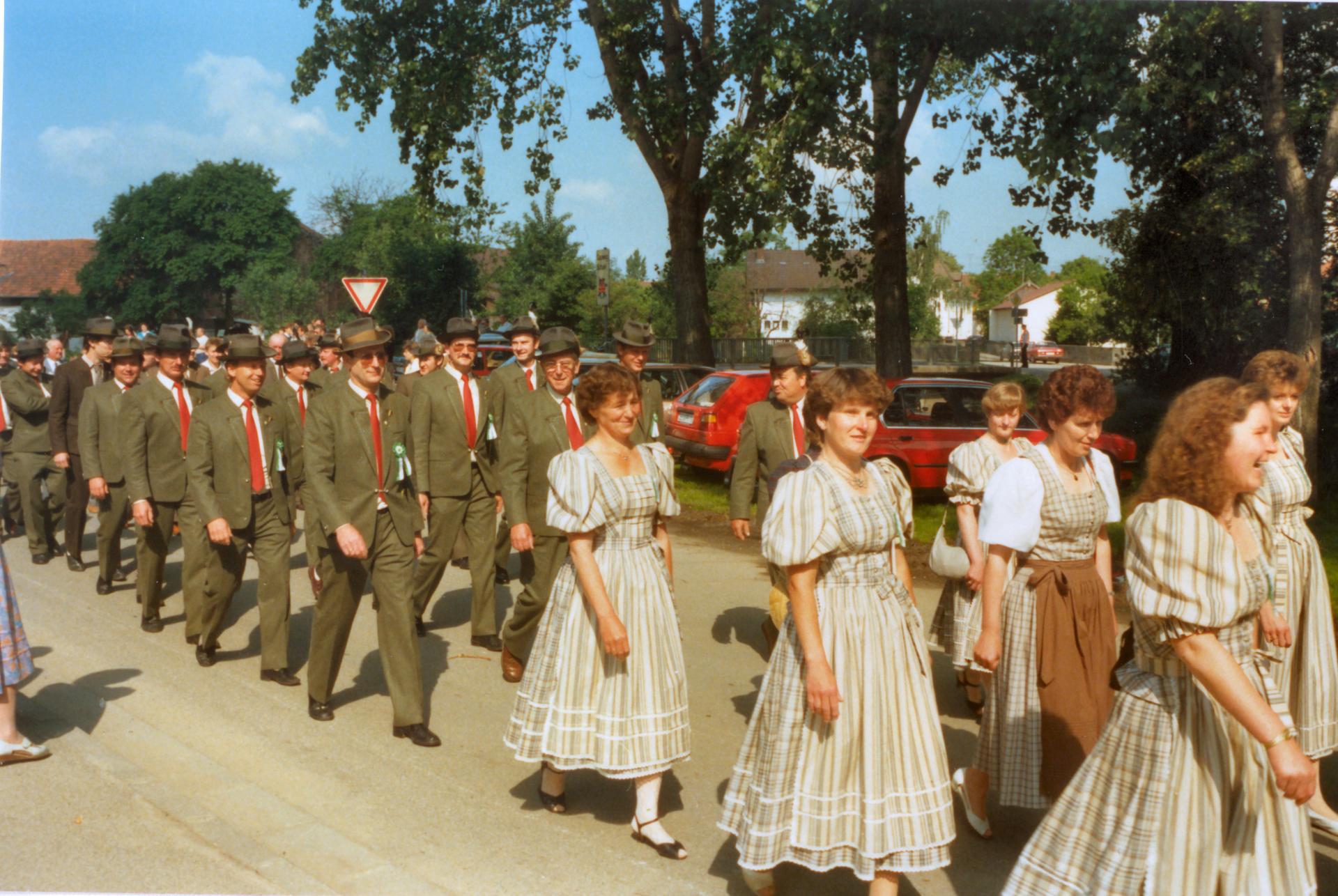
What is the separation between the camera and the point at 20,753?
19.8ft

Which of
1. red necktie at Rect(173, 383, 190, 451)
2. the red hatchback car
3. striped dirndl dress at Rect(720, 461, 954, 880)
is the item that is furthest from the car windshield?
striped dirndl dress at Rect(720, 461, 954, 880)

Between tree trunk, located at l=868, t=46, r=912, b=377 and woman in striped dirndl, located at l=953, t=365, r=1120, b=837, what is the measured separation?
1225 cm

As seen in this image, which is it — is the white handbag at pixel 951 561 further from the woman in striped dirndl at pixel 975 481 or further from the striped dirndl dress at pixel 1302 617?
the striped dirndl dress at pixel 1302 617

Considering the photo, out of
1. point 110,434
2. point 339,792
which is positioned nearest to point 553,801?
point 339,792

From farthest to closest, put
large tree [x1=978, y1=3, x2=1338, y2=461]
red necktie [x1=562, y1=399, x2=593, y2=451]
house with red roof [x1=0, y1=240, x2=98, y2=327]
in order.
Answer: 1. house with red roof [x1=0, y1=240, x2=98, y2=327]
2. large tree [x1=978, y1=3, x2=1338, y2=461]
3. red necktie [x1=562, y1=399, x2=593, y2=451]

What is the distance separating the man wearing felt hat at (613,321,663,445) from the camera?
7.69 metres

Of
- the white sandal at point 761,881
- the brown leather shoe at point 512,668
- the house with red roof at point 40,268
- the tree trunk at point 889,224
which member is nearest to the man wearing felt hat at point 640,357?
the brown leather shoe at point 512,668

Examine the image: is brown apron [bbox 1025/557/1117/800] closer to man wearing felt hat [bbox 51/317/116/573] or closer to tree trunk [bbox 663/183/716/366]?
man wearing felt hat [bbox 51/317/116/573]

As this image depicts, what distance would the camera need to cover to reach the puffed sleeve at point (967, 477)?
6.37m

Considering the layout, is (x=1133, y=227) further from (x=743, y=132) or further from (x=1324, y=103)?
(x=743, y=132)

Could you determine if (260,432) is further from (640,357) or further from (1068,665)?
(1068,665)

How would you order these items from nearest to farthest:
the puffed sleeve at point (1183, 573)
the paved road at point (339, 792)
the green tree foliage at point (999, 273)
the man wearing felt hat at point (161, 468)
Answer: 1. the puffed sleeve at point (1183, 573)
2. the paved road at point (339, 792)
3. the man wearing felt hat at point (161, 468)
4. the green tree foliage at point (999, 273)

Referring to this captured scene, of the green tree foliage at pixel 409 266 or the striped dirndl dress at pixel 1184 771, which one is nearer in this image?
the striped dirndl dress at pixel 1184 771

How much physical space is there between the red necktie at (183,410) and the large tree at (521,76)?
12068 millimetres
